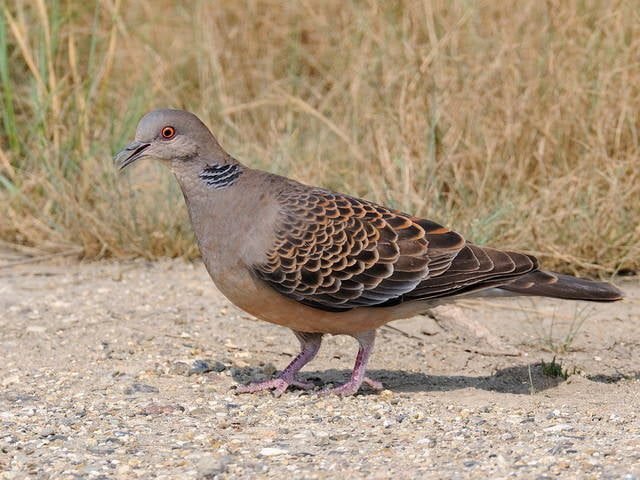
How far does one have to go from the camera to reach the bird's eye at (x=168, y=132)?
507 centimetres

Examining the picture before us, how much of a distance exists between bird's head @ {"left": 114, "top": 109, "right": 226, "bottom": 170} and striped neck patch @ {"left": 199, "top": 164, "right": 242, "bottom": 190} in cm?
10

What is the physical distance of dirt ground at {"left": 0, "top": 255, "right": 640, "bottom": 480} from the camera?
157 inches

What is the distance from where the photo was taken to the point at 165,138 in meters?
5.08

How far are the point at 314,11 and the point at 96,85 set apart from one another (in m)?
1.90

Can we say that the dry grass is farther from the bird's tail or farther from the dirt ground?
the bird's tail

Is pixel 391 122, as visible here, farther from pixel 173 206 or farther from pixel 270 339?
pixel 270 339

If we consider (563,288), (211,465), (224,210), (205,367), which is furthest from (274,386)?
(563,288)

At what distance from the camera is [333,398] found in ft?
16.4

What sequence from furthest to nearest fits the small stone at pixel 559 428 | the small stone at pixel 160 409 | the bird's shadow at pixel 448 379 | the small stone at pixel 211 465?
the bird's shadow at pixel 448 379, the small stone at pixel 160 409, the small stone at pixel 559 428, the small stone at pixel 211 465

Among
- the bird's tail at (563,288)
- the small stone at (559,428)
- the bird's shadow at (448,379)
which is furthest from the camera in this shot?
the bird's shadow at (448,379)

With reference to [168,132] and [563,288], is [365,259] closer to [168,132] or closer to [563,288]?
[563,288]

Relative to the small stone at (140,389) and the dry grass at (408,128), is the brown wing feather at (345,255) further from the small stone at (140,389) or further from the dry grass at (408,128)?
the dry grass at (408,128)

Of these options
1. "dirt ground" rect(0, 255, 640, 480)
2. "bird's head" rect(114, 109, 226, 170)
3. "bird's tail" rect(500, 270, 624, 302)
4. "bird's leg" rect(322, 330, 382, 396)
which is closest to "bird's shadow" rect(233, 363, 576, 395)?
"dirt ground" rect(0, 255, 640, 480)

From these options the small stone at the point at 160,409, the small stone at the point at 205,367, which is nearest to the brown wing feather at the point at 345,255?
the small stone at the point at 160,409
